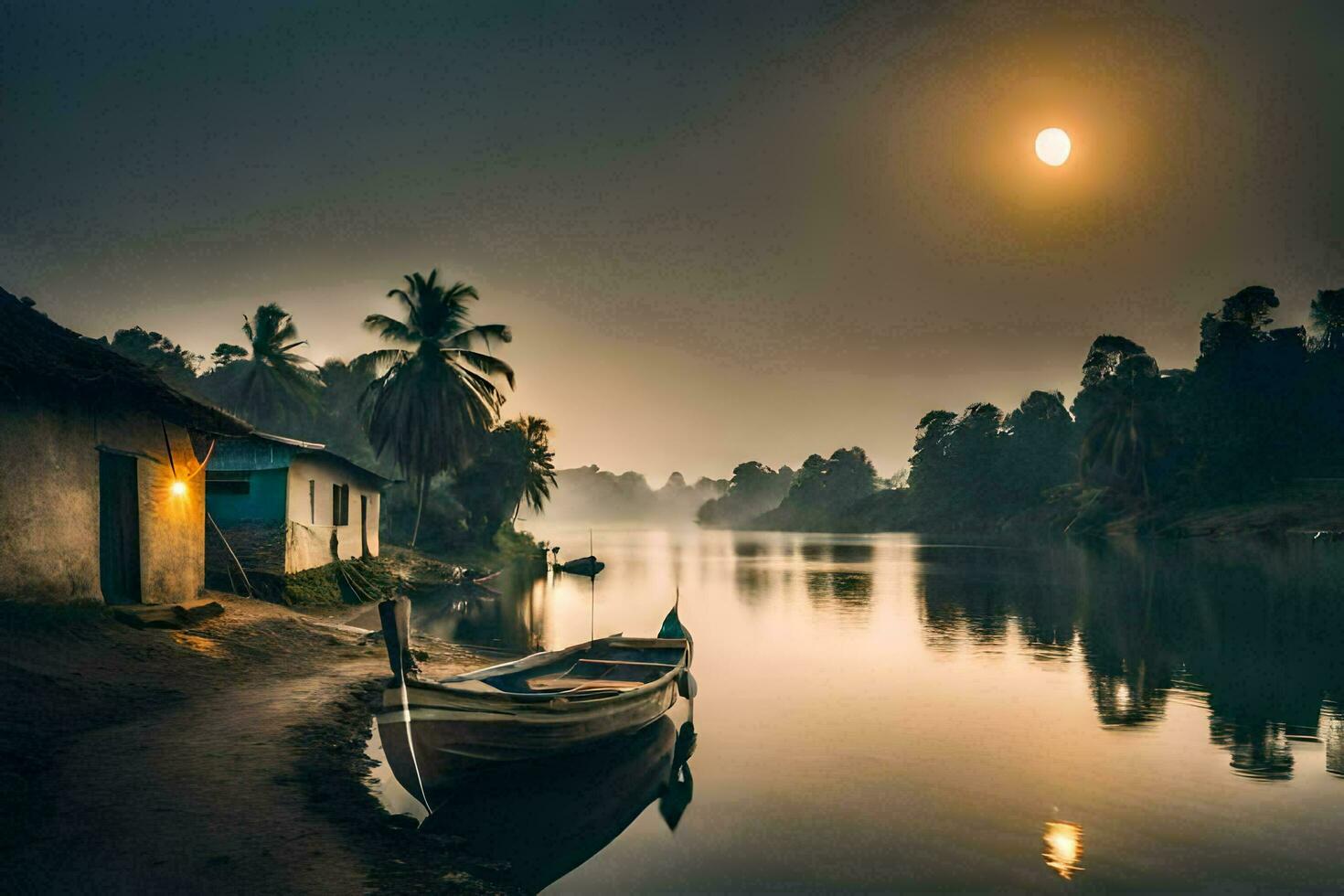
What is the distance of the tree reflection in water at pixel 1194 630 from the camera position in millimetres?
15242

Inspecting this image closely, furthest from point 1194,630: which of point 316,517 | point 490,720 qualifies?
point 316,517

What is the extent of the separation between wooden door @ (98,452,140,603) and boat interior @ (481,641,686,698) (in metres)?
8.33

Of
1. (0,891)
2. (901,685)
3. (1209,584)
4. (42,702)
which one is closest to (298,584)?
(42,702)

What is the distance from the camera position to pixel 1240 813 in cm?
1061

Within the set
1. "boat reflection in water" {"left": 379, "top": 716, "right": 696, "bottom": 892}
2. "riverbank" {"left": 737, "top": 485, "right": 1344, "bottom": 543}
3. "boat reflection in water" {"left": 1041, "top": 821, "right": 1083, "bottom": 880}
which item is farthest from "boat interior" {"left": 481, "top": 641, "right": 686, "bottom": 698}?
"riverbank" {"left": 737, "top": 485, "right": 1344, "bottom": 543}

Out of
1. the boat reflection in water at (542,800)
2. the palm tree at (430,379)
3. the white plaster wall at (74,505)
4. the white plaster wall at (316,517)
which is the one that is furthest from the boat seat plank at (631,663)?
the palm tree at (430,379)

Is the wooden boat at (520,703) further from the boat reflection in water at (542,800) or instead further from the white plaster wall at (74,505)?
the white plaster wall at (74,505)

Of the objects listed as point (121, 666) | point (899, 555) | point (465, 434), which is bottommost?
point (899, 555)

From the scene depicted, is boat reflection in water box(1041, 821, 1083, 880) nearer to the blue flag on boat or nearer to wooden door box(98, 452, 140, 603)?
the blue flag on boat

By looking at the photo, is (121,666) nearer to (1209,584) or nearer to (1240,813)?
(1240,813)

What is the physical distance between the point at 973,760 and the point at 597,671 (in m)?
6.65

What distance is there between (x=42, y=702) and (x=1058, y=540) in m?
84.7

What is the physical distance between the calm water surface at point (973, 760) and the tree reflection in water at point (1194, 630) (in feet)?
A: 0.39

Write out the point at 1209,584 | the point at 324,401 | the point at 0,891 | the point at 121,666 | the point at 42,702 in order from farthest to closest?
the point at 324,401, the point at 1209,584, the point at 121,666, the point at 42,702, the point at 0,891
